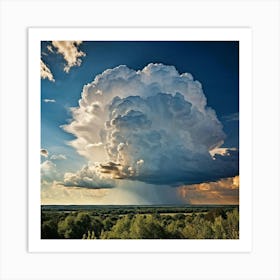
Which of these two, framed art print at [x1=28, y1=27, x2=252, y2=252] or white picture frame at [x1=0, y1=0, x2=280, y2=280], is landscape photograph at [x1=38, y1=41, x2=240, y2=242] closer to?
framed art print at [x1=28, y1=27, x2=252, y2=252]

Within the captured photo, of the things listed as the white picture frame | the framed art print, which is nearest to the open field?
the framed art print

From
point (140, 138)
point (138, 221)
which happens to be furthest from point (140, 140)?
point (138, 221)

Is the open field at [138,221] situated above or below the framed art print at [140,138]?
below

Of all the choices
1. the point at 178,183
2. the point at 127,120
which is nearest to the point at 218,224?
the point at 178,183

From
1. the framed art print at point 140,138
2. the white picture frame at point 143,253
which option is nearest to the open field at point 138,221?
the framed art print at point 140,138

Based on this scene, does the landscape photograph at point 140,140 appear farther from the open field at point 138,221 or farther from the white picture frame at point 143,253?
the white picture frame at point 143,253
